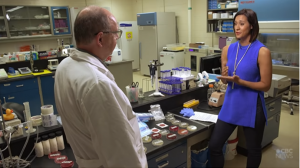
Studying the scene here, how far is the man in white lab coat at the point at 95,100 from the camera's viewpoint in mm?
880

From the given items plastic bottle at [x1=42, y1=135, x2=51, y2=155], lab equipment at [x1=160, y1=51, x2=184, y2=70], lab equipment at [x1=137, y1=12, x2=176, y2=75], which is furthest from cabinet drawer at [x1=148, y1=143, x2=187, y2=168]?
lab equipment at [x1=137, y1=12, x2=176, y2=75]

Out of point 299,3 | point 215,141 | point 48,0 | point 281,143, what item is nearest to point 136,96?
point 215,141

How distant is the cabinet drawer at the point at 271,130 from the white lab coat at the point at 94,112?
2401 millimetres

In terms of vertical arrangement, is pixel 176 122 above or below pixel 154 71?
below

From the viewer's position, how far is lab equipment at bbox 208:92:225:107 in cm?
257

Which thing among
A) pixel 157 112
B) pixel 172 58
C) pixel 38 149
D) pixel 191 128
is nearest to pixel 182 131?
pixel 191 128

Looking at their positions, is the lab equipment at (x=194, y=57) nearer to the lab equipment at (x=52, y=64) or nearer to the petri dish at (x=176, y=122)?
the lab equipment at (x=52, y=64)

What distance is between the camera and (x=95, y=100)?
0.87 metres

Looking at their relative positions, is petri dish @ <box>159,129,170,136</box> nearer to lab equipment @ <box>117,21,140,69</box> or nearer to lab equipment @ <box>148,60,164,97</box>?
lab equipment @ <box>148,60,164,97</box>

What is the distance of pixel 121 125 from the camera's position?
0.91 m

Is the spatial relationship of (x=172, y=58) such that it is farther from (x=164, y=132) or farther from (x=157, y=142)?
(x=157, y=142)

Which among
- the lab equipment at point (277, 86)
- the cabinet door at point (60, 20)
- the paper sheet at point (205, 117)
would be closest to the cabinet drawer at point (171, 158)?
the paper sheet at point (205, 117)

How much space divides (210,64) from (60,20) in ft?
15.5

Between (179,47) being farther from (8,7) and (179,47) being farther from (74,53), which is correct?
(74,53)
